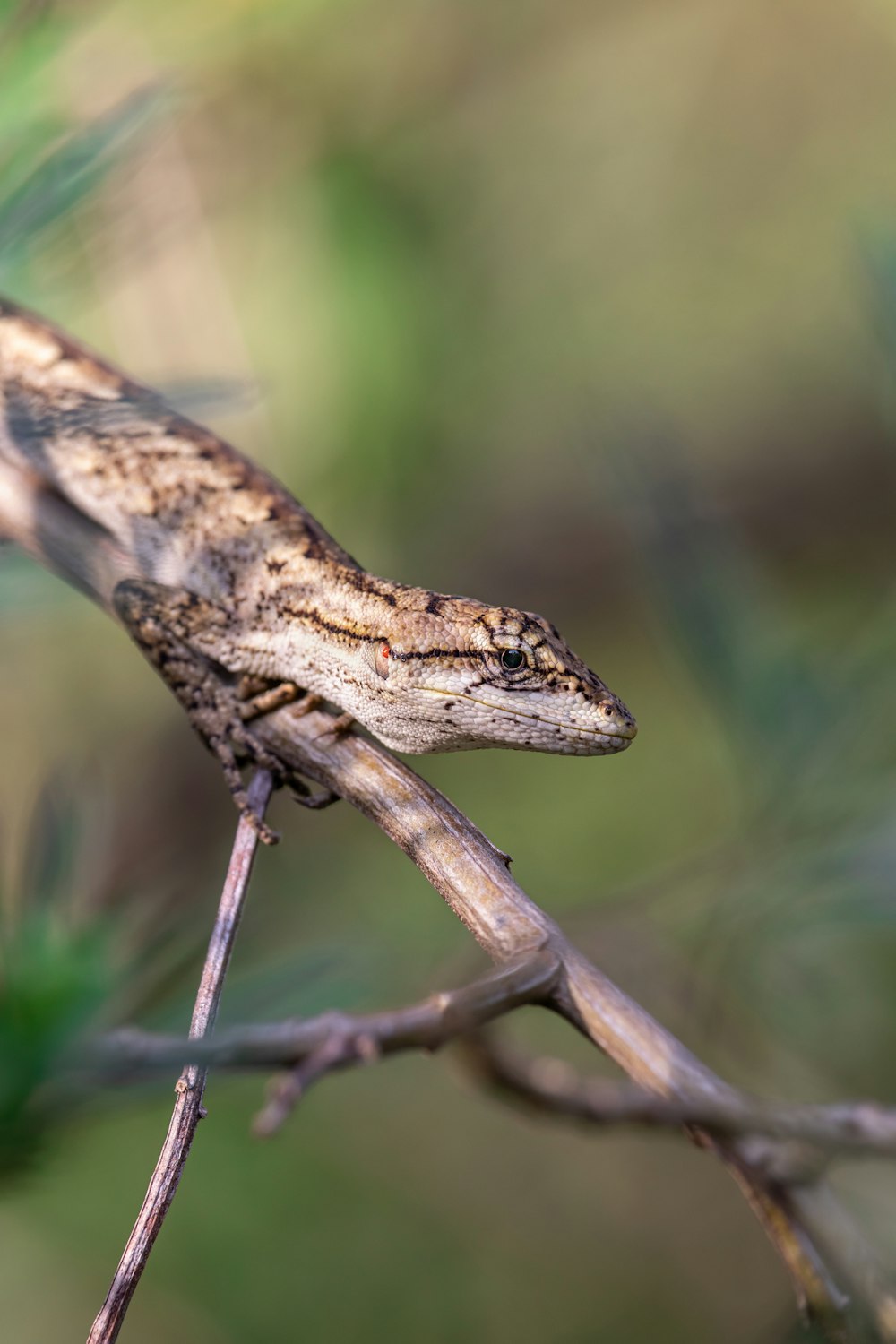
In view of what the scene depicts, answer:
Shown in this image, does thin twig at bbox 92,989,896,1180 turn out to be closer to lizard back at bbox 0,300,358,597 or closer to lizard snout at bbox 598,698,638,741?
lizard snout at bbox 598,698,638,741

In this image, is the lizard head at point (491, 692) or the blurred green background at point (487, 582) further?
the lizard head at point (491, 692)

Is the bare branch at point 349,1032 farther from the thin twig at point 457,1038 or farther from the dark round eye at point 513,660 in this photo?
the dark round eye at point 513,660

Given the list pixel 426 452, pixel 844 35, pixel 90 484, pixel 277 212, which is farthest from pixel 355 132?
pixel 844 35

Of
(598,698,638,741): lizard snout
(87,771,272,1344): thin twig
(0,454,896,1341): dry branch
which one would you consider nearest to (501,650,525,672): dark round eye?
(598,698,638,741): lizard snout

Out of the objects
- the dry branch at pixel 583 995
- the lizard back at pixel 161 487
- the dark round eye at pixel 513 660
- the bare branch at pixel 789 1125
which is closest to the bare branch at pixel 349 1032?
the dry branch at pixel 583 995

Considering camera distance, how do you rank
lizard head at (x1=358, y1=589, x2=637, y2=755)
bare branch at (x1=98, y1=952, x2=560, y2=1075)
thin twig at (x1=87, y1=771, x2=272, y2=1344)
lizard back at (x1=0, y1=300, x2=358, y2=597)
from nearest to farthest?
bare branch at (x1=98, y1=952, x2=560, y2=1075) → thin twig at (x1=87, y1=771, x2=272, y2=1344) → lizard head at (x1=358, y1=589, x2=637, y2=755) → lizard back at (x1=0, y1=300, x2=358, y2=597)

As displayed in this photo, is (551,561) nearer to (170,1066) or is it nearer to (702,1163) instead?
(702,1163)

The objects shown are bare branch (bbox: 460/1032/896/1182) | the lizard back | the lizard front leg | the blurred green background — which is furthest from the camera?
the lizard back

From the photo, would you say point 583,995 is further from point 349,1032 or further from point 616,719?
point 616,719

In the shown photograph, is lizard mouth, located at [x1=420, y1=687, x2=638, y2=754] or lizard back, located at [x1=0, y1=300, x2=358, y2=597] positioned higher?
lizard back, located at [x1=0, y1=300, x2=358, y2=597]
